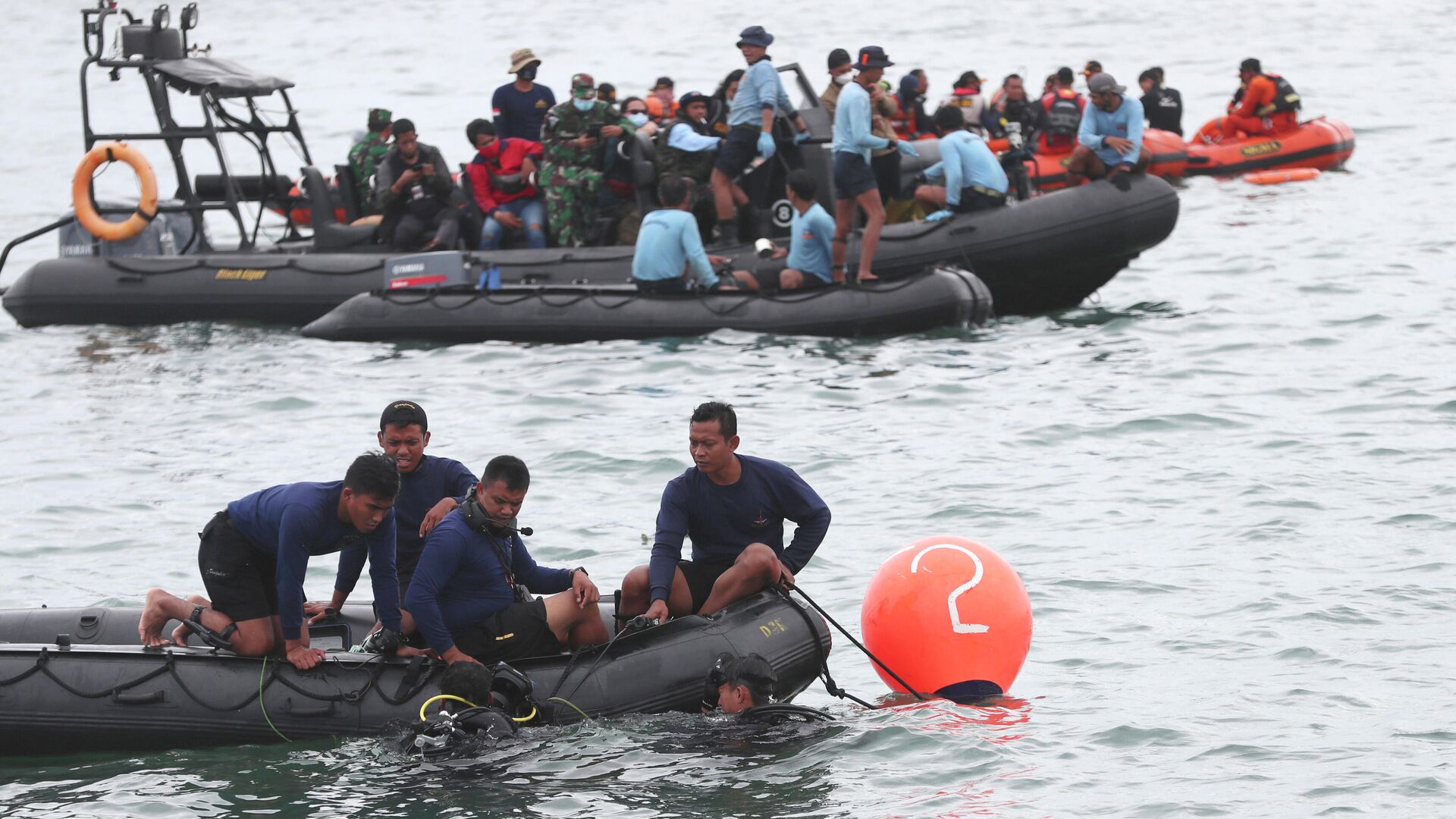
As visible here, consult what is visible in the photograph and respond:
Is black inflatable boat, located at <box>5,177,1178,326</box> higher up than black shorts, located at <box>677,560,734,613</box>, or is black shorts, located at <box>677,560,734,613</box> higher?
black inflatable boat, located at <box>5,177,1178,326</box>

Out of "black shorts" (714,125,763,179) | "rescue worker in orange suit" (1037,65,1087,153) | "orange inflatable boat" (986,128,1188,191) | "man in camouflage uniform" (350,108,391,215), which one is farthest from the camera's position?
"orange inflatable boat" (986,128,1188,191)

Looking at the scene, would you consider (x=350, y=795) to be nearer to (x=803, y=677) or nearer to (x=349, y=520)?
(x=349, y=520)

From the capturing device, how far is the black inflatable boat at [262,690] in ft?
22.3

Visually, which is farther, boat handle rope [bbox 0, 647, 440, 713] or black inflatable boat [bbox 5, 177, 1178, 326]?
black inflatable boat [bbox 5, 177, 1178, 326]

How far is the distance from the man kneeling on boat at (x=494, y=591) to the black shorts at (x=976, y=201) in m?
8.56

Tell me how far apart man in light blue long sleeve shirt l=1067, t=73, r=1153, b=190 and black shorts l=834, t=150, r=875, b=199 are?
222 cm

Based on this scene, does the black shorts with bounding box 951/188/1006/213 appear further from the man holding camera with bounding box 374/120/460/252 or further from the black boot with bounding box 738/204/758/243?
the man holding camera with bounding box 374/120/460/252

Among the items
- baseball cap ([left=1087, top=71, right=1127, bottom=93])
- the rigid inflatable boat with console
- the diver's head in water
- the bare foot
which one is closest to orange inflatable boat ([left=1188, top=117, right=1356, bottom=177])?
the rigid inflatable boat with console

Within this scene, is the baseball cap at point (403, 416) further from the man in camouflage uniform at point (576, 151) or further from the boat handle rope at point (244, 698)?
the man in camouflage uniform at point (576, 151)

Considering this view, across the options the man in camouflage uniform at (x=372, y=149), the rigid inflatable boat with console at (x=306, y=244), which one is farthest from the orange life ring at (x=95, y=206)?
the man in camouflage uniform at (x=372, y=149)

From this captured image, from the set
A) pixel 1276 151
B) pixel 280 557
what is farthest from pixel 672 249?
pixel 1276 151

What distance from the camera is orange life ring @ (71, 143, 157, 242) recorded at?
15547 mm

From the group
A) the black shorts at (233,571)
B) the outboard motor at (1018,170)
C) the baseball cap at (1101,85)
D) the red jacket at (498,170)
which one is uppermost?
the baseball cap at (1101,85)

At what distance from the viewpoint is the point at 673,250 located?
1397cm
